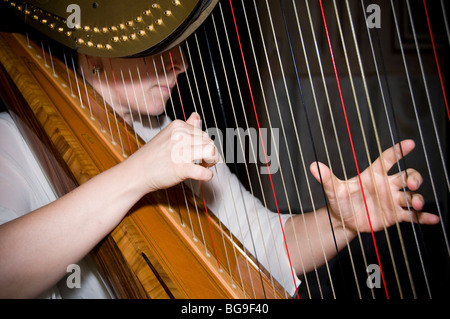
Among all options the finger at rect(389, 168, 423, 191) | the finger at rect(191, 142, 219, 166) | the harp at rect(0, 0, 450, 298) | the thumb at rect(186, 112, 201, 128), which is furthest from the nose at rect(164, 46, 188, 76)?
the finger at rect(389, 168, 423, 191)

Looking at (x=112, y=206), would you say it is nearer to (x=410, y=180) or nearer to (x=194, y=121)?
(x=194, y=121)

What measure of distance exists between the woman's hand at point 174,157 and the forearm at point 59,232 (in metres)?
0.04

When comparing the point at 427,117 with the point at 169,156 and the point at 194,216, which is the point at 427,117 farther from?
the point at 169,156

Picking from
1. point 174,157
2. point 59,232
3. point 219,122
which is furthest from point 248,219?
point 219,122

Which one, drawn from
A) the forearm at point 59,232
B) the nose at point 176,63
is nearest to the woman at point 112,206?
the forearm at point 59,232

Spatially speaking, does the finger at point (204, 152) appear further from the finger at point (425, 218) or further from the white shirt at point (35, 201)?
the finger at point (425, 218)

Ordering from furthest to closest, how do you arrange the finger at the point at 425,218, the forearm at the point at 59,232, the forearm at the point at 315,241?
the forearm at the point at 315,241, the finger at the point at 425,218, the forearm at the point at 59,232

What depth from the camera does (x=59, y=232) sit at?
74cm

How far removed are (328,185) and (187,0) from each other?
0.54 m

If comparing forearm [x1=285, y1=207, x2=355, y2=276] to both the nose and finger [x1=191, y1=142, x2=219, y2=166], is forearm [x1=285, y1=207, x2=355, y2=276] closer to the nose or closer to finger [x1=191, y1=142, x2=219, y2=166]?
finger [x1=191, y1=142, x2=219, y2=166]

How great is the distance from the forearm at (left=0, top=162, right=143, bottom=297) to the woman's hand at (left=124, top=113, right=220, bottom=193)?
4 centimetres

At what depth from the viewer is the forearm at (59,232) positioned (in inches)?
27.8
